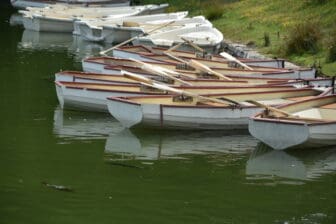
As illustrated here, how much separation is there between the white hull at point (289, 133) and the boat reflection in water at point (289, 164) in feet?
0.75

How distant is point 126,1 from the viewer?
45094mm

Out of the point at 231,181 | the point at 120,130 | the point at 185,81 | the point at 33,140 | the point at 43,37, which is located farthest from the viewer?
the point at 43,37

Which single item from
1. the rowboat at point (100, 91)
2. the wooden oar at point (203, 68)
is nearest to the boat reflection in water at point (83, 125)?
the rowboat at point (100, 91)

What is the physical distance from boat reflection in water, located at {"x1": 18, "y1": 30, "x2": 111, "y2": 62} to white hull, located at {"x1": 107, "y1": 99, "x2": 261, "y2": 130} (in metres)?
11.6

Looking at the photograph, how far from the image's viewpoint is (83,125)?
18562 mm

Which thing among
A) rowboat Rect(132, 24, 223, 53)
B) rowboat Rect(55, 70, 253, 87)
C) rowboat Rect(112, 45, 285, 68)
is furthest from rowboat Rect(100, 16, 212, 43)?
rowboat Rect(55, 70, 253, 87)

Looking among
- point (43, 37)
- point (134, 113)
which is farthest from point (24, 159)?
point (43, 37)

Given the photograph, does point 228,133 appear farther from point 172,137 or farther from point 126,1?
point 126,1

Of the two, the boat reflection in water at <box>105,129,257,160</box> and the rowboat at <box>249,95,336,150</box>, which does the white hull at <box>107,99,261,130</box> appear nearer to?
the boat reflection in water at <box>105,129,257,160</box>

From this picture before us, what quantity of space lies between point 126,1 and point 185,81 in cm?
2597

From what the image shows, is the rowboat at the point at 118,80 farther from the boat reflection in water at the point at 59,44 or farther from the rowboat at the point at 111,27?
the rowboat at the point at 111,27

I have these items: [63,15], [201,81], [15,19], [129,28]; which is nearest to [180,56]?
[201,81]

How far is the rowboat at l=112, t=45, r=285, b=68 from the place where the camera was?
75.8ft

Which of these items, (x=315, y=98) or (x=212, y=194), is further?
(x=315, y=98)
